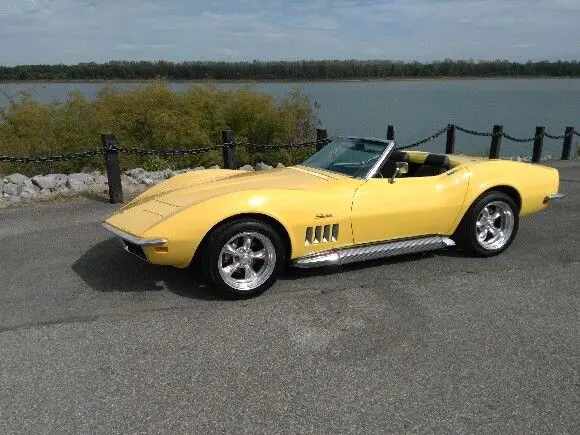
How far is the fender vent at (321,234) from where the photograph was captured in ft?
13.2

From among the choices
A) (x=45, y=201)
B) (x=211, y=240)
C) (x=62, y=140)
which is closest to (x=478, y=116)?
(x=62, y=140)

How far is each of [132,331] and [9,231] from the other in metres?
3.34

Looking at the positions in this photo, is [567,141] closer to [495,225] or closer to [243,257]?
[495,225]

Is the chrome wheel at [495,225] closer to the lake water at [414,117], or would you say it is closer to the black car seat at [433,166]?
the black car seat at [433,166]

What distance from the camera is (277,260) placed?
155 inches

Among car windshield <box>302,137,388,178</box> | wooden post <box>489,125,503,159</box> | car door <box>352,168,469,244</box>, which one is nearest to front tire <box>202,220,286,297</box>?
car door <box>352,168,469,244</box>

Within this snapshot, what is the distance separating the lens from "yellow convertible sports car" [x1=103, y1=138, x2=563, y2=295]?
3.75 m

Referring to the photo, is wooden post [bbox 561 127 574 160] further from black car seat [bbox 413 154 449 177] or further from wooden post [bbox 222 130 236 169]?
black car seat [bbox 413 154 449 177]

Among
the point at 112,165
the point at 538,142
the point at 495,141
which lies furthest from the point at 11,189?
the point at 538,142

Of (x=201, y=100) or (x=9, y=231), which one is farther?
(x=201, y=100)

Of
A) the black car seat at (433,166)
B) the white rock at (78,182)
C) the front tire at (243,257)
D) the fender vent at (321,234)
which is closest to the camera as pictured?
the front tire at (243,257)

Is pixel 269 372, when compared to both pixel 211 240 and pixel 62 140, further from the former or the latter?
pixel 62 140

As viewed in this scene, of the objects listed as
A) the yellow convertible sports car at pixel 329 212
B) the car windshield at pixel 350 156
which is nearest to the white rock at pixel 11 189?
the yellow convertible sports car at pixel 329 212

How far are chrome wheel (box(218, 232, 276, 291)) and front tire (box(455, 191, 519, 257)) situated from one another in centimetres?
199
